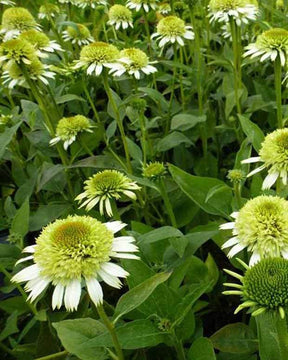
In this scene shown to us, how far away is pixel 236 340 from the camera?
93 centimetres

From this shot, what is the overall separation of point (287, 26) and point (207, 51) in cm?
31

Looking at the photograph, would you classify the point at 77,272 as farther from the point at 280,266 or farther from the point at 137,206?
the point at 137,206

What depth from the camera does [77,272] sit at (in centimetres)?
71

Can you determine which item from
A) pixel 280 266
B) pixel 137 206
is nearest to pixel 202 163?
pixel 137 206

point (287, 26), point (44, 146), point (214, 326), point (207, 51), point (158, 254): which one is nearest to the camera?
point (158, 254)

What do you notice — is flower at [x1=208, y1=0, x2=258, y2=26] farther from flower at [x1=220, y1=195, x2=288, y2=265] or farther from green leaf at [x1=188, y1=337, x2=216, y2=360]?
green leaf at [x1=188, y1=337, x2=216, y2=360]

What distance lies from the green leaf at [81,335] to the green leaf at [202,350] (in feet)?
0.49

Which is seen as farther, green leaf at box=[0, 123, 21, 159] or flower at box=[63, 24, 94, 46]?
flower at box=[63, 24, 94, 46]

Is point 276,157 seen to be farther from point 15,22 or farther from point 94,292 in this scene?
point 15,22

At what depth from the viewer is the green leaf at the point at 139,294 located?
726 millimetres

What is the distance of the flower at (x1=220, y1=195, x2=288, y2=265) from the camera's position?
2.52ft

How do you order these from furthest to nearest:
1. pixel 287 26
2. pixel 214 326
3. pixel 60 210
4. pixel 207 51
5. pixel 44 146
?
pixel 207 51 → pixel 287 26 → pixel 44 146 → pixel 60 210 → pixel 214 326

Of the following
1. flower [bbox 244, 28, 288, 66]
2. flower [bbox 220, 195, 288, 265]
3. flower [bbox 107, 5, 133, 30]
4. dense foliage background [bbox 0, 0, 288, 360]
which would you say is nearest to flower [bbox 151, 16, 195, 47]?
dense foliage background [bbox 0, 0, 288, 360]

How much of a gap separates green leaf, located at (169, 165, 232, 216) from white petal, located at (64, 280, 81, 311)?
0.41 m
